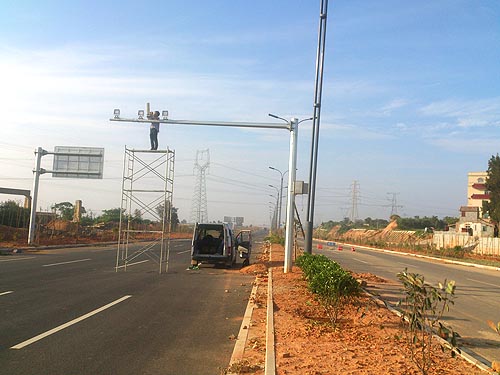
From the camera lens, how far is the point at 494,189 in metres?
48.3

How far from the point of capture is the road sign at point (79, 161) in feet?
107

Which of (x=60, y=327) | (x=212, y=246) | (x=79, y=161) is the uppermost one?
(x=79, y=161)

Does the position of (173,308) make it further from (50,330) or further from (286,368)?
(286,368)

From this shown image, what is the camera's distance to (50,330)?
25.8ft

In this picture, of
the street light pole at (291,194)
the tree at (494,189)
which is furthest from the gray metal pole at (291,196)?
the tree at (494,189)

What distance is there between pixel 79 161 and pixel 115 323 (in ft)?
85.0

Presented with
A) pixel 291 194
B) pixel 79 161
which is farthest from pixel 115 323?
pixel 79 161

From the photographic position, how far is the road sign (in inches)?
1278

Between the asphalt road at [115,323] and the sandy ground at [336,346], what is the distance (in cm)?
54

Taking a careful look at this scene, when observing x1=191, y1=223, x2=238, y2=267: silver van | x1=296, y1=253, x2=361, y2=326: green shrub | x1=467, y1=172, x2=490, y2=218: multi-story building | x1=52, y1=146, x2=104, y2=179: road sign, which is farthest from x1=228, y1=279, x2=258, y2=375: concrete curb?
x1=467, y1=172, x2=490, y2=218: multi-story building

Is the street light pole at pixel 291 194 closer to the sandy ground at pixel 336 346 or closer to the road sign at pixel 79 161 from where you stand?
the sandy ground at pixel 336 346

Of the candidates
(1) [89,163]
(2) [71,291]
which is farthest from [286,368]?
(1) [89,163]

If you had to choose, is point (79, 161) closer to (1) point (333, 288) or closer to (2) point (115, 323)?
(2) point (115, 323)

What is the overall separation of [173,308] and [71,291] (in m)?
3.40
